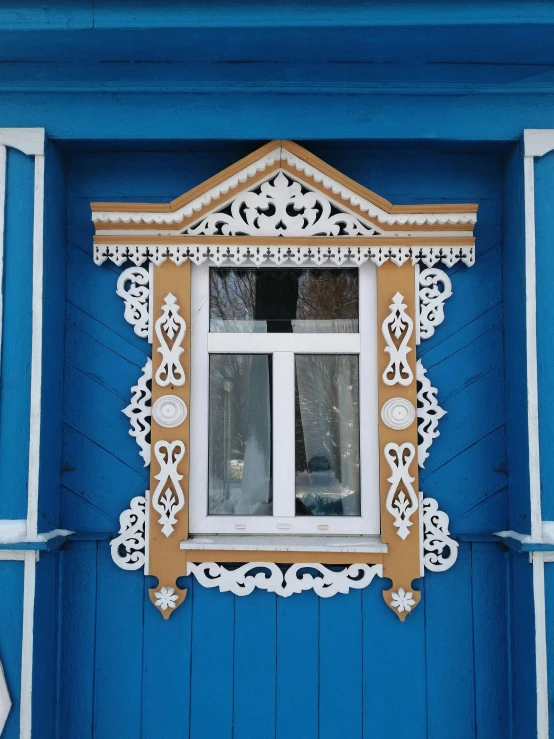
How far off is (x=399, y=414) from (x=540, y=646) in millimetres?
924

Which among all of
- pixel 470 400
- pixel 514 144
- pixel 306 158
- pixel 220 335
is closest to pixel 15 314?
pixel 220 335

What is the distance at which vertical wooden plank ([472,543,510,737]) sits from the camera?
8.79 feet

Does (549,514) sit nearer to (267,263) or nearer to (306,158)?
(267,263)

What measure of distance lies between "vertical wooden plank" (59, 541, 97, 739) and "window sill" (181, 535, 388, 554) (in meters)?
0.41

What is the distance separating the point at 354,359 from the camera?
2.84m

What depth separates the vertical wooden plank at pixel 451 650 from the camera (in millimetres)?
2678

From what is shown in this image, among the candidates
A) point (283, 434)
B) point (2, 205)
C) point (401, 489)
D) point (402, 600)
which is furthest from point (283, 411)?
point (2, 205)

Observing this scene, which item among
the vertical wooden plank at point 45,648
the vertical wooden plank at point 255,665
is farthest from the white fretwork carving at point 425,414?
the vertical wooden plank at point 45,648

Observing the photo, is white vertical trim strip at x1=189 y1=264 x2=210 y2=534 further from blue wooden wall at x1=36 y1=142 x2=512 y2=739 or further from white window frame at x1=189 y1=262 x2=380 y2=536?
A: blue wooden wall at x1=36 y1=142 x2=512 y2=739

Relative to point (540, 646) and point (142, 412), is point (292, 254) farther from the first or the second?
point (540, 646)

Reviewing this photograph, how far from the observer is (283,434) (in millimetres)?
2812

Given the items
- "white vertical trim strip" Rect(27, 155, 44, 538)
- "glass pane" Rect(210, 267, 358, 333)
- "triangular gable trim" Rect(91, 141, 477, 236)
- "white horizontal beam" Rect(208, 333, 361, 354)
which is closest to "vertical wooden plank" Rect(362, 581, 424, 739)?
"white horizontal beam" Rect(208, 333, 361, 354)

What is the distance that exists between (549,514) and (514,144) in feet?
4.46

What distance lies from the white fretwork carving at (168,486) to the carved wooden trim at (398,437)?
760 millimetres
